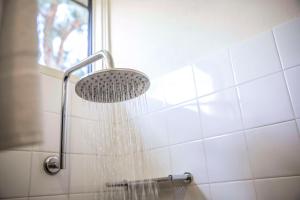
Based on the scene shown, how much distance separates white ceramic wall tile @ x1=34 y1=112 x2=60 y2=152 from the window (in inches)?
10.2

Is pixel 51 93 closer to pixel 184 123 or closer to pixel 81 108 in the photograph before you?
pixel 81 108

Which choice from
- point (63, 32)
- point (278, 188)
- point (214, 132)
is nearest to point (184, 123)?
point (214, 132)

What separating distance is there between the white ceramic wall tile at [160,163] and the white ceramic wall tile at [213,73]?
0.27 meters

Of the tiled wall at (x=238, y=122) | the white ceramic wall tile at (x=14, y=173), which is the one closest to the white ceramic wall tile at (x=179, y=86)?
the tiled wall at (x=238, y=122)

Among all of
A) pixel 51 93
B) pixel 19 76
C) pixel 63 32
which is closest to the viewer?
pixel 19 76

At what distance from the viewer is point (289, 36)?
764mm

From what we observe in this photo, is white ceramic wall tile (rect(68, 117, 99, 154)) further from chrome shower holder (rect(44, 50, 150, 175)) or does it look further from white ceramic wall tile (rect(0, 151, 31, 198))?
chrome shower holder (rect(44, 50, 150, 175))

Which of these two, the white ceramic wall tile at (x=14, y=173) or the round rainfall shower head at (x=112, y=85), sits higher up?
the round rainfall shower head at (x=112, y=85)

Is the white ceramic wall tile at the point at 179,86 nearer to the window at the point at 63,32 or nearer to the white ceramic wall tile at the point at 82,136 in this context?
the white ceramic wall tile at the point at 82,136

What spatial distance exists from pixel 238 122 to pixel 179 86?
283mm

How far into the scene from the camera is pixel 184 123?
95 centimetres

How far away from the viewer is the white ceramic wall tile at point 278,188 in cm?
67

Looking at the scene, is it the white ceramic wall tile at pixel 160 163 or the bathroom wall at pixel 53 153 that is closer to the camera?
the bathroom wall at pixel 53 153

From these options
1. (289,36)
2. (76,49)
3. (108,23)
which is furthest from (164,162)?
(108,23)
